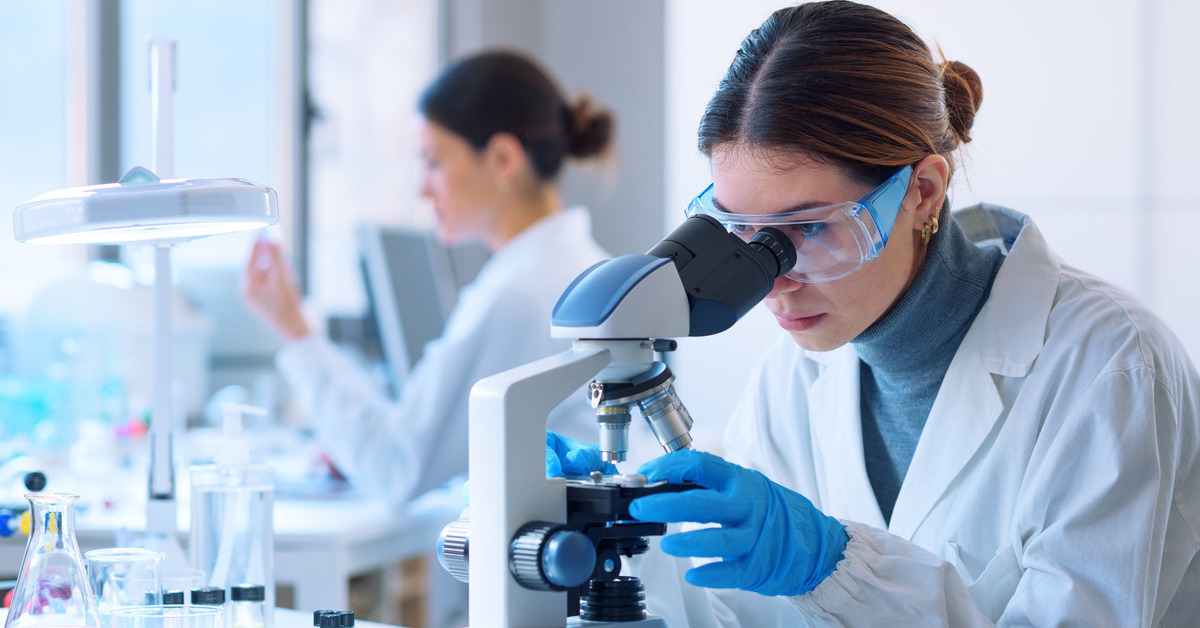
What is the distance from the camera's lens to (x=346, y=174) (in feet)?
13.7

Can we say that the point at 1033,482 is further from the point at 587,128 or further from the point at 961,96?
the point at 587,128

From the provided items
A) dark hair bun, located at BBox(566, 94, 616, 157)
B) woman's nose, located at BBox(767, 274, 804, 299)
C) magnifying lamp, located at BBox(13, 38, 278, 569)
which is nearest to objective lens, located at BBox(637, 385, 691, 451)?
woman's nose, located at BBox(767, 274, 804, 299)

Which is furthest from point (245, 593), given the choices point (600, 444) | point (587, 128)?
point (587, 128)

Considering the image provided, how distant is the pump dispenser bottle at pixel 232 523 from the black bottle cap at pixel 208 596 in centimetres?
20

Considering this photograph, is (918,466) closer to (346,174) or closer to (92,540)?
(92,540)

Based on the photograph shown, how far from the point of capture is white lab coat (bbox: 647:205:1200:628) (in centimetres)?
113

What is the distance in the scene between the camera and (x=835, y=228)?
4.03ft

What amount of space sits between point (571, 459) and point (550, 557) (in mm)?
293

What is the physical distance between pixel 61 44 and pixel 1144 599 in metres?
3.10

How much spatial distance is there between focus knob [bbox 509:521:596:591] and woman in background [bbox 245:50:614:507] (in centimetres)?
148

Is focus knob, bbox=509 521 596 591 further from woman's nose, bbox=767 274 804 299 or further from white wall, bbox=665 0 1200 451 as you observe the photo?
white wall, bbox=665 0 1200 451

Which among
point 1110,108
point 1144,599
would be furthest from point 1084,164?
point 1144,599

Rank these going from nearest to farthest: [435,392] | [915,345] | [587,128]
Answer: [915,345]
[435,392]
[587,128]

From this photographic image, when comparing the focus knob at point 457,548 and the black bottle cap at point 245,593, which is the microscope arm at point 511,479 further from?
the black bottle cap at point 245,593
